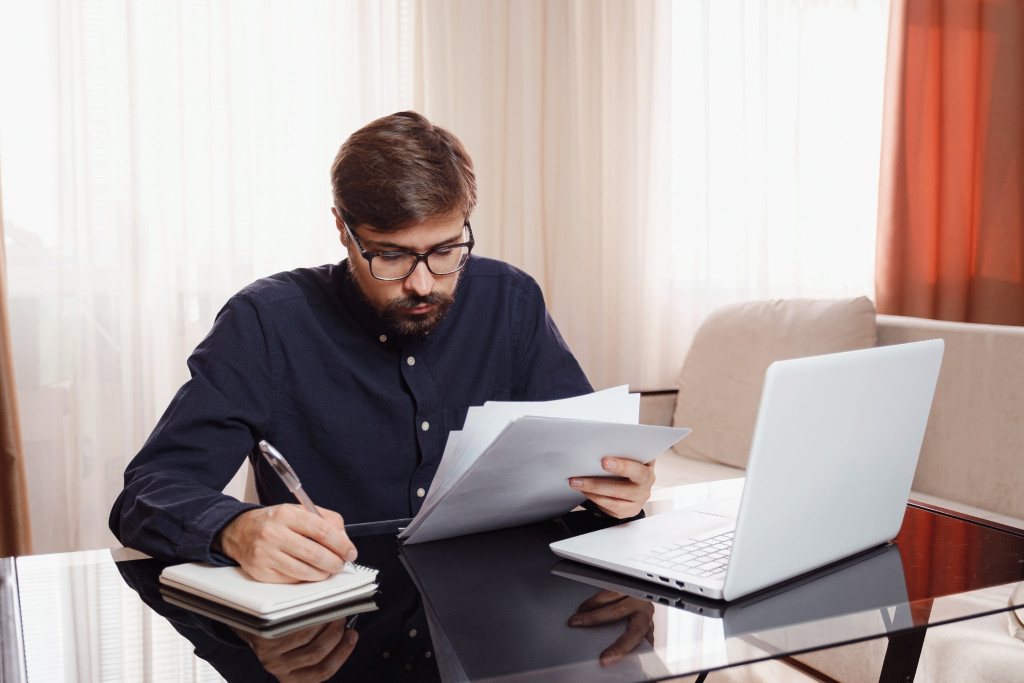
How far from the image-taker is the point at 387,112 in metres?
3.00

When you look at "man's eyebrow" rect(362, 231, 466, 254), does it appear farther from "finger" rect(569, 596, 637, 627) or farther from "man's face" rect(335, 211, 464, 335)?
"finger" rect(569, 596, 637, 627)

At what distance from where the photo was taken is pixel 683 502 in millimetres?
1303

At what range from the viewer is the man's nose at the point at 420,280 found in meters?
1.41

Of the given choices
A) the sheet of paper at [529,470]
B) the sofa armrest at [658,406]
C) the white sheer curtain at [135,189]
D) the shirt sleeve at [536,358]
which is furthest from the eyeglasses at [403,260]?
the sofa armrest at [658,406]

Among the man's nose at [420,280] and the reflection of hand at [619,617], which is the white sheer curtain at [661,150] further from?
the reflection of hand at [619,617]

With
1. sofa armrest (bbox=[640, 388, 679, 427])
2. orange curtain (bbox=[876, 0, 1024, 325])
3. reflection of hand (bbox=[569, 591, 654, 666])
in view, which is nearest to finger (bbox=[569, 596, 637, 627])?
reflection of hand (bbox=[569, 591, 654, 666])

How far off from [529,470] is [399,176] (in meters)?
0.54

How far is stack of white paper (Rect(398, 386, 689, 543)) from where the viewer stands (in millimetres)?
1005

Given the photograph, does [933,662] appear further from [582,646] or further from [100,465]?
[100,465]

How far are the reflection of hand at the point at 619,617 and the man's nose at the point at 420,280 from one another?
619mm

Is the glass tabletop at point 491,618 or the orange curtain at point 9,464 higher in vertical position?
the glass tabletop at point 491,618

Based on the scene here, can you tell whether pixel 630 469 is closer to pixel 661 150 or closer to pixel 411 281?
pixel 411 281

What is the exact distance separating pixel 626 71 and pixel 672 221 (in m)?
0.58

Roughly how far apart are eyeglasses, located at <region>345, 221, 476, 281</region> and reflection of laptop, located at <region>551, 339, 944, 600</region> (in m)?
0.51
